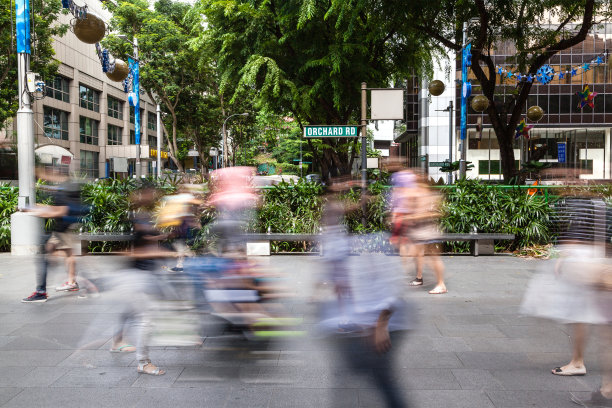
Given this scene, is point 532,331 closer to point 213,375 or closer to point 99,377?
point 213,375

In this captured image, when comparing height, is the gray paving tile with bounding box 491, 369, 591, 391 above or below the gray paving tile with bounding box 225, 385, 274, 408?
above

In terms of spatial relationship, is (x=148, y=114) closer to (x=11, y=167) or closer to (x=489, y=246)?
(x=11, y=167)

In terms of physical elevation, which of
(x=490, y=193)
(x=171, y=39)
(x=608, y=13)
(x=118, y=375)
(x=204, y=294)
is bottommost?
(x=118, y=375)

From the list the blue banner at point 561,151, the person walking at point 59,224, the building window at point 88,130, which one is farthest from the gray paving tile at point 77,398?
the building window at point 88,130

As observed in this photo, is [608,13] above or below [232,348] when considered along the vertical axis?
above

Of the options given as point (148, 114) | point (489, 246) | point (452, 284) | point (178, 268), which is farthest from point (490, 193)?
point (148, 114)

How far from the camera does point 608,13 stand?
13609 millimetres

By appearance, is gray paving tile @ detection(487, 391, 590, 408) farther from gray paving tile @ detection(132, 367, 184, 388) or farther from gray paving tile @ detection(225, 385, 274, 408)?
gray paving tile @ detection(132, 367, 184, 388)

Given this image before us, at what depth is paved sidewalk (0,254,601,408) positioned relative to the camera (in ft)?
13.1

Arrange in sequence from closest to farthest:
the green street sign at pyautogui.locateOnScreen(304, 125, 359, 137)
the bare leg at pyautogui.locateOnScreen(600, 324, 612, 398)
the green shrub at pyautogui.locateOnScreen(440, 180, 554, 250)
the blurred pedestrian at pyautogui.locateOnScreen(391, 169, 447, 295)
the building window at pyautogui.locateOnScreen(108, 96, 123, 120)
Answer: the bare leg at pyautogui.locateOnScreen(600, 324, 612, 398)
the blurred pedestrian at pyautogui.locateOnScreen(391, 169, 447, 295)
the green street sign at pyautogui.locateOnScreen(304, 125, 359, 137)
the green shrub at pyautogui.locateOnScreen(440, 180, 554, 250)
the building window at pyautogui.locateOnScreen(108, 96, 123, 120)

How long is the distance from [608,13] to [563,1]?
1706 mm

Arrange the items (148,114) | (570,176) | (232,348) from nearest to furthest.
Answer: (232,348)
(570,176)
(148,114)

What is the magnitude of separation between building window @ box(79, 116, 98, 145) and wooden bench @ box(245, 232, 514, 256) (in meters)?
35.0

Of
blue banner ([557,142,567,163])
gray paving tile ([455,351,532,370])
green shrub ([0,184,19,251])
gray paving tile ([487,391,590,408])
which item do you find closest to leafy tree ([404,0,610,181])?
gray paving tile ([455,351,532,370])
